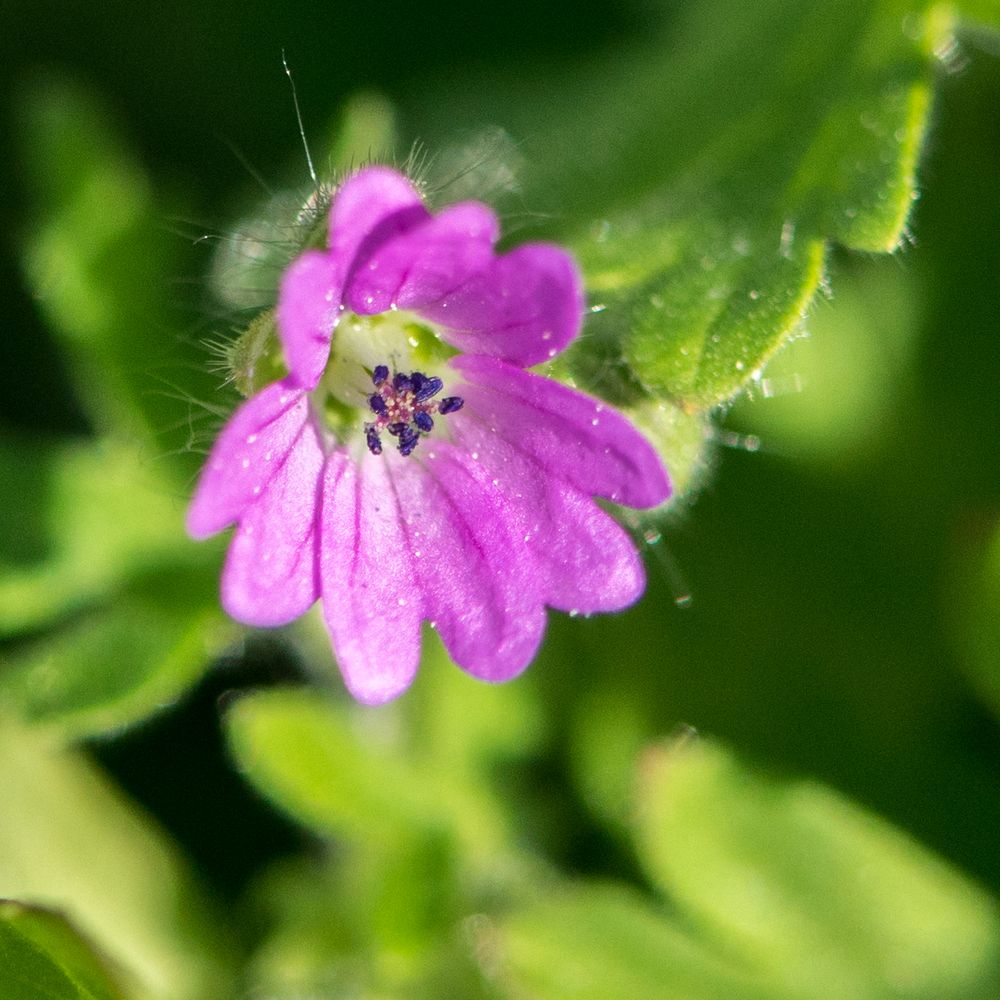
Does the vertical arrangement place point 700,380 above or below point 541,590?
above

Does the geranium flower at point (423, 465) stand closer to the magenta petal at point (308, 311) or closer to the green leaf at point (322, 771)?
the magenta petal at point (308, 311)

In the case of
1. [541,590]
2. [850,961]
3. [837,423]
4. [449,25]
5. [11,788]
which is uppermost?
[449,25]

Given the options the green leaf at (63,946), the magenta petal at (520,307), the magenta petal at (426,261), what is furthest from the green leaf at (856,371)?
the green leaf at (63,946)

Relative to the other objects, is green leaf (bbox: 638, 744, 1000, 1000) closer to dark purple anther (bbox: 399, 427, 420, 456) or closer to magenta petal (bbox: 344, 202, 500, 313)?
dark purple anther (bbox: 399, 427, 420, 456)

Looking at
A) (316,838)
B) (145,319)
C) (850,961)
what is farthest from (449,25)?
(850,961)

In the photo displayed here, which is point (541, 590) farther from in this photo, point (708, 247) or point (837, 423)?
point (837, 423)

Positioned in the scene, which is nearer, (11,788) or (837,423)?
(11,788)

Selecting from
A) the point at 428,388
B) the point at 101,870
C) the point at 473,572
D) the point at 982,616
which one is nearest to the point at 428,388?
the point at 428,388

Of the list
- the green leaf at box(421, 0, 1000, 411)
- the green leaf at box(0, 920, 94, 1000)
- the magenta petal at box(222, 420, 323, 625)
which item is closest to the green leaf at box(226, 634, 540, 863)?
the green leaf at box(0, 920, 94, 1000)
